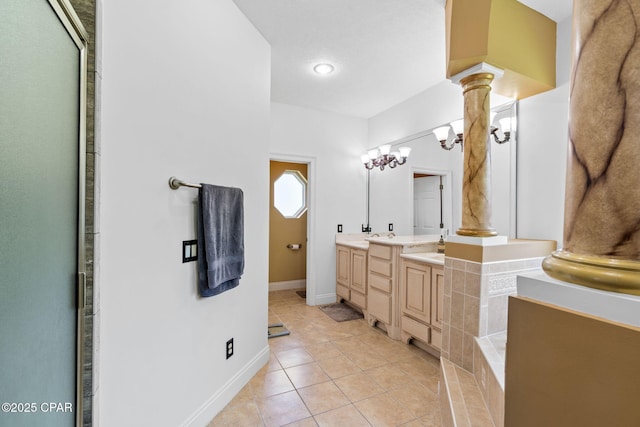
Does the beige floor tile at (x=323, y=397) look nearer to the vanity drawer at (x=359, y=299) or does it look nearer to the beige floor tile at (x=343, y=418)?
the beige floor tile at (x=343, y=418)

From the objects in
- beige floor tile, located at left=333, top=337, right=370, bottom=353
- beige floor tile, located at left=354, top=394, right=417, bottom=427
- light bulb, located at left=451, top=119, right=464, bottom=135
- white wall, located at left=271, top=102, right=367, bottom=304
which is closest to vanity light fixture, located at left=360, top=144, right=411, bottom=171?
white wall, located at left=271, top=102, right=367, bottom=304

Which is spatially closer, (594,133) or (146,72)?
(594,133)

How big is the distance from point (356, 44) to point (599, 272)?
7.88ft

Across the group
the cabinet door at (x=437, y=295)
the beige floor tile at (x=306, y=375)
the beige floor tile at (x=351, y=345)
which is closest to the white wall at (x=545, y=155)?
the cabinet door at (x=437, y=295)

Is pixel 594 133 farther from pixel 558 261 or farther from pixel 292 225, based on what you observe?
pixel 292 225

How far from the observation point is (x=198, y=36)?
162 centimetres

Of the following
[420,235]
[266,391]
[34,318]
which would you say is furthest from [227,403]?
[420,235]

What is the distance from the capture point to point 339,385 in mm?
2068

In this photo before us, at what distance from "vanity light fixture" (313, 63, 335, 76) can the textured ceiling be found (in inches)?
2.2

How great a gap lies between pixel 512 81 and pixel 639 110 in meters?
1.78

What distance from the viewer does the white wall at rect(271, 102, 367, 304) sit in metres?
3.67

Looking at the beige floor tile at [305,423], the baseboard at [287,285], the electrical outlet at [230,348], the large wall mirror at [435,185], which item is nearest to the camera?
the beige floor tile at [305,423]

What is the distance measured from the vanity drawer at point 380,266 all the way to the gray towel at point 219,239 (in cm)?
159

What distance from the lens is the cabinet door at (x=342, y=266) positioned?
3717 mm
